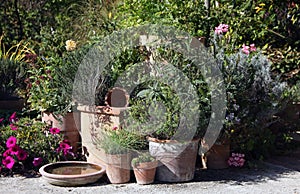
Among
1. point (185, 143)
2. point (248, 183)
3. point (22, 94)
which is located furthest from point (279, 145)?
point (22, 94)

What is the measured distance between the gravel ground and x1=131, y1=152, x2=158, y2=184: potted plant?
0.21 ft

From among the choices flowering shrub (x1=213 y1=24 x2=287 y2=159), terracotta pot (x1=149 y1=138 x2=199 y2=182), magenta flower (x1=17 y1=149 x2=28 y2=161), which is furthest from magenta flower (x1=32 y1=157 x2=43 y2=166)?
flowering shrub (x1=213 y1=24 x2=287 y2=159)

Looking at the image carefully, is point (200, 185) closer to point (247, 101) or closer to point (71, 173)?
point (247, 101)

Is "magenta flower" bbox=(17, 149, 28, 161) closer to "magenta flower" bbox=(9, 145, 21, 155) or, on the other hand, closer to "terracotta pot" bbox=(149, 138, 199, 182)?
"magenta flower" bbox=(9, 145, 21, 155)

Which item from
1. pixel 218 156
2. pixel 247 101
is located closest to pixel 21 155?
pixel 218 156

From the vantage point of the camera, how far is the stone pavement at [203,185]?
13.7ft

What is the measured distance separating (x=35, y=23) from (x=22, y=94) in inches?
124

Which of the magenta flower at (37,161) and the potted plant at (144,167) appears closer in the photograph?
the potted plant at (144,167)

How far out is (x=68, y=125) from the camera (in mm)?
5004

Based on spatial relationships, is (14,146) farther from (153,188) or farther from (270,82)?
(270,82)

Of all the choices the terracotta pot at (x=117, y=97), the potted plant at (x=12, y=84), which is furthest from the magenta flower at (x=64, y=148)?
the potted plant at (x=12, y=84)

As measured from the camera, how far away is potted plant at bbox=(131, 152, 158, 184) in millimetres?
4266

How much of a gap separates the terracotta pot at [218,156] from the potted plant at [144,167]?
0.75m

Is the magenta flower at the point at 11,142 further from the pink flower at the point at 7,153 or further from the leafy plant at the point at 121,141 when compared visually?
the leafy plant at the point at 121,141
